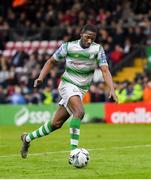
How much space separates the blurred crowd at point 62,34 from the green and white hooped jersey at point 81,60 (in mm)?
14969

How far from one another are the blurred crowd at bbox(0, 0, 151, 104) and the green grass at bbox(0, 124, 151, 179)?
7481 mm

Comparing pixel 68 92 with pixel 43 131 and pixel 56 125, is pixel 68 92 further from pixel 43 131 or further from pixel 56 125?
pixel 43 131

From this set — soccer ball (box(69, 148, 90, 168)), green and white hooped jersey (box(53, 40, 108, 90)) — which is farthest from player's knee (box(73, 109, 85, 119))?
soccer ball (box(69, 148, 90, 168))

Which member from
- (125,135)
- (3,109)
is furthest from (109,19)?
(125,135)

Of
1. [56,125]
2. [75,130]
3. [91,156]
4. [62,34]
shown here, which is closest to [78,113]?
[75,130]

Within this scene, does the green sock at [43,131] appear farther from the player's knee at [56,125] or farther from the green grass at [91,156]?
the green grass at [91,156]

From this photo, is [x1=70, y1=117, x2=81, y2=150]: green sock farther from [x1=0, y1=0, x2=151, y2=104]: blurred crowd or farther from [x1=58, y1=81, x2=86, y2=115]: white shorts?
[x1=0, y1=0, x2=151, y2=104]: blurred crowd

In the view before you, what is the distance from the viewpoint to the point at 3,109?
29.0 meters

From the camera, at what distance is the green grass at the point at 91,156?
38.2 feet

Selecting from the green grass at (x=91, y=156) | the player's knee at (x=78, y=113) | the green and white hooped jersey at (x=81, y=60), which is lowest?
the green grass at (x=91, y=156)

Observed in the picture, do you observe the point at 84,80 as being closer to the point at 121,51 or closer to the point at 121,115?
the point at 121,115

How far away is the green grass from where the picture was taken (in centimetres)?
1163

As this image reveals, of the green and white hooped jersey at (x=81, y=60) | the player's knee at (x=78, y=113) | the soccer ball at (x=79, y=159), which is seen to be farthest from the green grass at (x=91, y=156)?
the green and white hooped jersey at (x=81, y=60)

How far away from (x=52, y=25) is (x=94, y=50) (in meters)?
23.4
